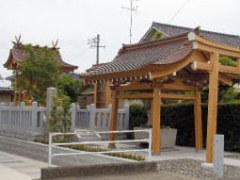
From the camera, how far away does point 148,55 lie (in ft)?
49.5

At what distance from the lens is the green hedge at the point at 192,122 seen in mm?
15375

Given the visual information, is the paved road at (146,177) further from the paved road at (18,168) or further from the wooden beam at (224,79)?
the wooden beam at (224,79)

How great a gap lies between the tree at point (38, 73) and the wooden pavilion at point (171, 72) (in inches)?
159

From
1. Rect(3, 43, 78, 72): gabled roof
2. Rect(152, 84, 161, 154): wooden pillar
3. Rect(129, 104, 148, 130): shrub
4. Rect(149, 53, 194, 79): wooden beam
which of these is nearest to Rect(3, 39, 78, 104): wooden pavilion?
Rect(3, 43, 78, 72): gabled roof

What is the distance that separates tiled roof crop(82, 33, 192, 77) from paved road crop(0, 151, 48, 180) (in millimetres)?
4073

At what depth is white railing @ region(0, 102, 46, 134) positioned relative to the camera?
55.4 feet

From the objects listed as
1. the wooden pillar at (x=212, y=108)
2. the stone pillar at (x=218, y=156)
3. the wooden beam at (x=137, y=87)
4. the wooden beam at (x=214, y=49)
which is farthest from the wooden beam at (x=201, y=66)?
the wooden beam at (x=137, y=87)

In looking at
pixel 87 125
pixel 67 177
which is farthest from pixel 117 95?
pixel 67 177

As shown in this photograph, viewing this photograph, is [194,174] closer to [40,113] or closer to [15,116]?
[40,113]

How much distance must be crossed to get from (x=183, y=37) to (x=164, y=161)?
14.5 feet

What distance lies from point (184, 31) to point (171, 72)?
16.7 meters

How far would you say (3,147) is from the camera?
58.7ft

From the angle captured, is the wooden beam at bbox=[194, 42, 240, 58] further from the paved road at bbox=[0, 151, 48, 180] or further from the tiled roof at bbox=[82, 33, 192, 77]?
the paved road at bbox=[0, 151, 48, 180]

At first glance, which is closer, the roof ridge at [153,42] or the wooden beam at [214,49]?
the wooden beam at [214,49]
